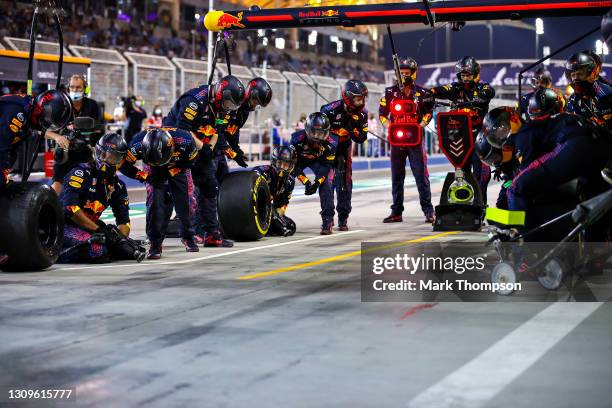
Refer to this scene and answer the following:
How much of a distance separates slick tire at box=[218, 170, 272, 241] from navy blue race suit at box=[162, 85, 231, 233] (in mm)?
245

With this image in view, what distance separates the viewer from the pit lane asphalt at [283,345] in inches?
197

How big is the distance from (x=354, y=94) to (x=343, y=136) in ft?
2.00

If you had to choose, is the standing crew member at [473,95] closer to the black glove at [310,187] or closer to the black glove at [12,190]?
the black glove at [310,187]

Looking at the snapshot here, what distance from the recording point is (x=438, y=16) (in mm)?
12625

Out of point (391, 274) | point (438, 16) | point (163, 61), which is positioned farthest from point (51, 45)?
point (391, 274)

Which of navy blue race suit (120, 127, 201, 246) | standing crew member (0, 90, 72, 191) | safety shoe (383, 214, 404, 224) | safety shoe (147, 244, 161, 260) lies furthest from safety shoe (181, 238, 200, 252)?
safety shoe (383, 214, 404, 224)

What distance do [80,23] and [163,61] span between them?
1207 cm

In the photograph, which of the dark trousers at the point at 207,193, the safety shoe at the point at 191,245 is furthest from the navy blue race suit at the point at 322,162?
the safety shoe at the point at 191,245

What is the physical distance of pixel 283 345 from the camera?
608 cm

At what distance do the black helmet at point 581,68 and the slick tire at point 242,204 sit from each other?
12.7ft

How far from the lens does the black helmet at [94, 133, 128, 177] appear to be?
1038 cm

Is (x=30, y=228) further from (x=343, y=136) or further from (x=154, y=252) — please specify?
(x=343, y=136)

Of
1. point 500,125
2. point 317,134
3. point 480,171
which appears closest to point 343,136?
point 317,134

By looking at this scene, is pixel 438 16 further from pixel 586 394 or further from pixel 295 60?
pixel 295 60
